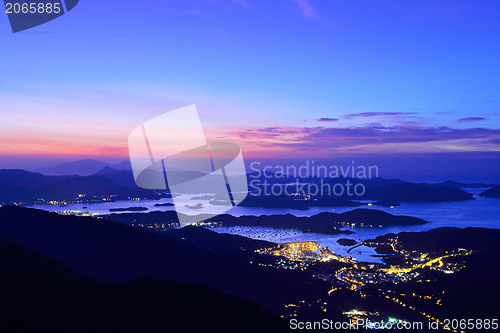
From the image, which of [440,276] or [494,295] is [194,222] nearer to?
[440,276]

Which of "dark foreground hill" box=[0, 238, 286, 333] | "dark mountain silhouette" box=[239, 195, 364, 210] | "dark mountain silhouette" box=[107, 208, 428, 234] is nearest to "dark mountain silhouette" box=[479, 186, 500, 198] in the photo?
"dark mountain silhouette" box=[239, 195, 364, 210]

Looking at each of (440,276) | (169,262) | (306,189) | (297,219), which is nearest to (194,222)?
(297,219)

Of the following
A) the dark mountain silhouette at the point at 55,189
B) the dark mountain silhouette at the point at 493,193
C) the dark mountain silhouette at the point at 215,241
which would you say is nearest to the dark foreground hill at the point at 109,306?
the dark mountain silhouette at the point at 215,241

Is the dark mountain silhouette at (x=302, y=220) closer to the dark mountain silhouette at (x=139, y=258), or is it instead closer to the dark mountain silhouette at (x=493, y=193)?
the dark mountain silhouette at (x=139, y=258)

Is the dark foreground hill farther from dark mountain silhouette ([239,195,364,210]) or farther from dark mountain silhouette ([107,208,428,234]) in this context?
dark mountain silhouette ([239,195,364,210])

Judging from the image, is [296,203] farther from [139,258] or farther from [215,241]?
[139,258]

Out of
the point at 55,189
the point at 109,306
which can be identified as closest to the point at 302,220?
the point at 109,306

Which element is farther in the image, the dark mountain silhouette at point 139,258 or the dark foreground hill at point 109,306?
the dark mountain silhouette at point 139,258
